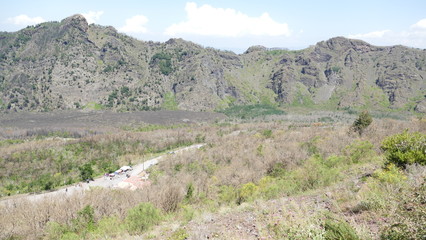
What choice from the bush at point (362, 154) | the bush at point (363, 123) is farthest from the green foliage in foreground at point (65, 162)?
the bush at point (363, 123)

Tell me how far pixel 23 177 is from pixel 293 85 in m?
175

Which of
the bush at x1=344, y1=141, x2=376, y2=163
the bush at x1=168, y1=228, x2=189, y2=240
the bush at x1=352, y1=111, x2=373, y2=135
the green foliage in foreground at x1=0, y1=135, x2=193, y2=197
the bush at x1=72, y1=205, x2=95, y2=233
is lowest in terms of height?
the green foliage in foreground at x1=0, y1=135, x2=193, y2=197

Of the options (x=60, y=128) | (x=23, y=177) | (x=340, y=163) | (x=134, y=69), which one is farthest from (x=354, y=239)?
(x=134, y=69)

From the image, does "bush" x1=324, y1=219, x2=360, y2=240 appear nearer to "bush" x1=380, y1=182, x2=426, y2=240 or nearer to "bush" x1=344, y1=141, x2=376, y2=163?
"bush" x1=380, y1=182, x2=426, y2=240

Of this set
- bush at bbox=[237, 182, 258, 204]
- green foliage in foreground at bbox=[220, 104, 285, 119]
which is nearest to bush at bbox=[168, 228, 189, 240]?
bush at bbox=[237, 182, 258, 204]

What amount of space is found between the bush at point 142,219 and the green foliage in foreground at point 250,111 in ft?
443

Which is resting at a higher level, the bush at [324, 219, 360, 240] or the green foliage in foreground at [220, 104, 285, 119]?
the bush at [324, 219, 360, 240]

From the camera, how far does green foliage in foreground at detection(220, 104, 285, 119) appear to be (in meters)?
154

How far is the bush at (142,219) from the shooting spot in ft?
44.7

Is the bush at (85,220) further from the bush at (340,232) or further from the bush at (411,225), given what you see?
the bush at (411,225)

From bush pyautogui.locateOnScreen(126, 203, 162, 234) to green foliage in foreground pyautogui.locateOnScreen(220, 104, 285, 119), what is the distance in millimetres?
135044

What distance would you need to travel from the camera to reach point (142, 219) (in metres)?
14.0

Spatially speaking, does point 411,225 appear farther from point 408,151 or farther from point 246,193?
point 246,193

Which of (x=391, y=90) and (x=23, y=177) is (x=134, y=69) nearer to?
(x=23, y=177)
